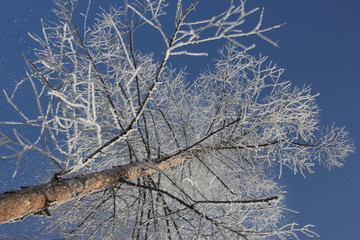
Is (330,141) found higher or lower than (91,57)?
higher

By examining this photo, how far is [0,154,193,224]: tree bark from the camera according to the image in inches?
98.7

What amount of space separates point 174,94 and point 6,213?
11.1 feet

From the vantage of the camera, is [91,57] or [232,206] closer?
[232,206]

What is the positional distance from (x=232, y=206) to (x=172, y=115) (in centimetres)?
224

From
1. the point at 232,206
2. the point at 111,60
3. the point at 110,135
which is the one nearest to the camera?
the point at 232,206

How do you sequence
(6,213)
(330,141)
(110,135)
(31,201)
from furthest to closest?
(330,141)
(110,135)
(31,201)
(6,213)

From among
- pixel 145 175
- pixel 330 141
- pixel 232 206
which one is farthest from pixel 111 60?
pixel 330 141

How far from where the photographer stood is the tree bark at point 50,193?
2508 mm

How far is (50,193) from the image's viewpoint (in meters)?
2.85

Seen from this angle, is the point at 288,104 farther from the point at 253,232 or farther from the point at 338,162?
the point at 338,162

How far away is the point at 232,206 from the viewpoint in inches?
134

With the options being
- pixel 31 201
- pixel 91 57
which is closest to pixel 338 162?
pixel 91 57

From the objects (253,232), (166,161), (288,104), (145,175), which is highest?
(288,104)

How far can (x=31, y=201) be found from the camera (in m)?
2.66
